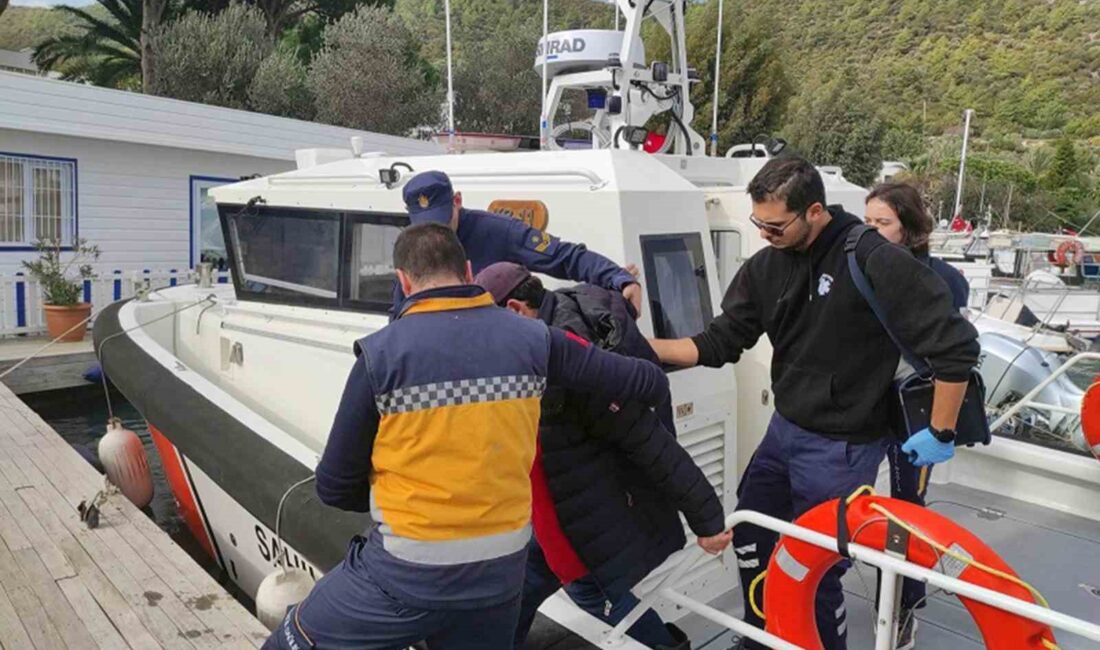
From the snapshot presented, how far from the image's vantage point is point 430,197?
2.92m

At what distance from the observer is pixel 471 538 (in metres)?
1.80

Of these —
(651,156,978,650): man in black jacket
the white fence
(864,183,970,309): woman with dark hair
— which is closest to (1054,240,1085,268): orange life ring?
the white fence

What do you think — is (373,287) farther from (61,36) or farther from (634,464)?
(61,36)

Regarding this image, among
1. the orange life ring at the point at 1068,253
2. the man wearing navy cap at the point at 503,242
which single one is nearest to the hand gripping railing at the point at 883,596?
the man wearing navy cap at the point at 503,242

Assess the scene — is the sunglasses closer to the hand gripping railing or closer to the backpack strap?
the backpack strap

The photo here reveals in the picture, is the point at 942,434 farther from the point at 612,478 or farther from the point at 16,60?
the point at 16,60

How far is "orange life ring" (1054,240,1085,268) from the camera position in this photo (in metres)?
14.2

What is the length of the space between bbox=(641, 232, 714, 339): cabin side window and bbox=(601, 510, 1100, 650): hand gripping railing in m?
0.93

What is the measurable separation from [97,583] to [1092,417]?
438 centimetres

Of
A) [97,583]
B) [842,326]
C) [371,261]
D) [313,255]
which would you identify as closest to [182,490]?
[97,583]

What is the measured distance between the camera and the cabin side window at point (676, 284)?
9.77 ft

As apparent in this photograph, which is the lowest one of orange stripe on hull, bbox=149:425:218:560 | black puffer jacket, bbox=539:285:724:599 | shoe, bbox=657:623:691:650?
orange stripe on hull, bbox=149:425:218:560

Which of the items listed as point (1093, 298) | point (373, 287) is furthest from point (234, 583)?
point (1093, 298)

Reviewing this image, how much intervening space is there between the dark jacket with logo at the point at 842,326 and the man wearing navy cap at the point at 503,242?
1.46ft
